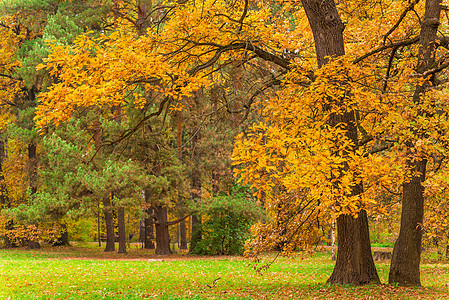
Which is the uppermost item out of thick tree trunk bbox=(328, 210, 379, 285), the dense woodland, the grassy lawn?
the dense woodland

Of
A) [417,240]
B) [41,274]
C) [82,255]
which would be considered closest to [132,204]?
[82,255]

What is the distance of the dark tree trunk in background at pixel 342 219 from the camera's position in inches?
319

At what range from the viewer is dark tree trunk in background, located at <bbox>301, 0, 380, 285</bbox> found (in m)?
8.11

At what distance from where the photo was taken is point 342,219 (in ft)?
27.2

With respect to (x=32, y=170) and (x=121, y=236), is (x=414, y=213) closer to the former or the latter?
(x=121, y=236)

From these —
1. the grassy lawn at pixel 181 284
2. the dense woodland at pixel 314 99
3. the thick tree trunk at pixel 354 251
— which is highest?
the dense woodland at pixel 314 99

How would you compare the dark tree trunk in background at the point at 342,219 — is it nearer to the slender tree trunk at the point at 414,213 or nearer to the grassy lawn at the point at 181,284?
the grassy lawn at the point at 181,284

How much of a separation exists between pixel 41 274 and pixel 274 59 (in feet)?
27.9

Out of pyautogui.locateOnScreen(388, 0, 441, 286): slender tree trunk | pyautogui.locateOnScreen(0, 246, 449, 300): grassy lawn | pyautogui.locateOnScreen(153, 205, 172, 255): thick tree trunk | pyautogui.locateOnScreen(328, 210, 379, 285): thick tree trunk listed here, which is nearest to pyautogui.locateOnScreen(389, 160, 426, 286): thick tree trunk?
pyautogui.locateOnScreen(388, 0, 441, 286): slender tree trunk

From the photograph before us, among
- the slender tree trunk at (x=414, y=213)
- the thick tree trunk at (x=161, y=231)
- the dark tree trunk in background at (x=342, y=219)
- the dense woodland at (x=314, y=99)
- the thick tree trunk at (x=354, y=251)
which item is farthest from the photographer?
the thick tree trunk at (x=161, y=231)

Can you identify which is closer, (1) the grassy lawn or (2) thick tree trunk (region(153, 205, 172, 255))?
(1) the grassy lawn

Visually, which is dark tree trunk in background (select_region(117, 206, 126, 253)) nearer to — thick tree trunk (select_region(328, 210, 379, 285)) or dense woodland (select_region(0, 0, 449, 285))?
dense woodland (select_region(0, 0, 449, 285))

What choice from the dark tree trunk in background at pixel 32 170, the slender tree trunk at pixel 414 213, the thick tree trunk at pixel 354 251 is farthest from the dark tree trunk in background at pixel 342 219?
the dark tree trunk in background at pixel 32 170

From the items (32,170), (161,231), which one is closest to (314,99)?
(161,231)
